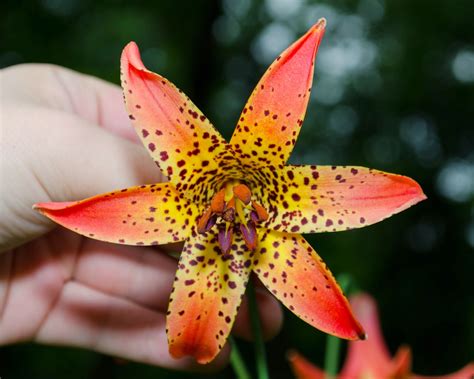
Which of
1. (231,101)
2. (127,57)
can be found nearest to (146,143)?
(127,57)

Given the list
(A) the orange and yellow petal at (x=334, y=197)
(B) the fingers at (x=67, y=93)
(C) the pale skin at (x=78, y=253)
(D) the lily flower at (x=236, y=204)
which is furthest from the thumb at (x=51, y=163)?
(A) the orange and yellow petal at (x=334, y=197)

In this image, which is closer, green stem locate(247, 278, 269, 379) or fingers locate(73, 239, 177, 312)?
green stem locate(247, 278, 269, 379)

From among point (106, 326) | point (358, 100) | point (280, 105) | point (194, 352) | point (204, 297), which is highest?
point (280, 105)

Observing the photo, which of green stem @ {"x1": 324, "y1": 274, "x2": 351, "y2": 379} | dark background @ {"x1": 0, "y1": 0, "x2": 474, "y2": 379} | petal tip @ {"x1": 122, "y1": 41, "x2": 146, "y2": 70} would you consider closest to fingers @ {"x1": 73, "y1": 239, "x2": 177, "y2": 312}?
green stem @ {"x1": 324, "y1": 274, "x2": 351, "y2": 379}

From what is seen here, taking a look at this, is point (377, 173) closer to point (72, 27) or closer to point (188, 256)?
point (188, 256)

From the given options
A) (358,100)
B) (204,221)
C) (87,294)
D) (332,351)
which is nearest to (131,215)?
(204,221)

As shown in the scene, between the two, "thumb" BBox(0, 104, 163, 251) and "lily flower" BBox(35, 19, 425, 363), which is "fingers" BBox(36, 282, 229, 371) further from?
"lily flower" BBox(35, 19, 425, 363)

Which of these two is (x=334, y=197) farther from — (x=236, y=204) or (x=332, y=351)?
(x=332, y=351)
